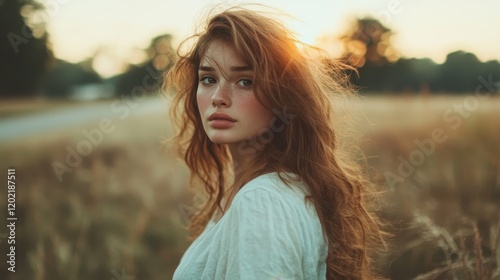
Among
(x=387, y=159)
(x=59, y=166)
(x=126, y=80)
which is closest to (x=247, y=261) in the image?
(x=387, y=159)

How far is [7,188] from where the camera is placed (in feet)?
12.2

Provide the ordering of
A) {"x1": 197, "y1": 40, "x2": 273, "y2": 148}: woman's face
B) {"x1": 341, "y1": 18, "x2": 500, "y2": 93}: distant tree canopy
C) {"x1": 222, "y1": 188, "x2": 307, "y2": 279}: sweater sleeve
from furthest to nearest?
{"x1": 341, "y1": 18, "x2": 500, "y2": 93}: distant tree canopy, {"x1": 197, "y1": 40, "x2": 273, "y2": 148}: woman's face, {"x1": 222, "y1": 188, "x2": 307, "y2": 279}: sweater sleeve

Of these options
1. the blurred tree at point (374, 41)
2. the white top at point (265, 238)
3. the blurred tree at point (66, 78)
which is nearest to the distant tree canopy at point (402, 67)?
the blurred tree at point (374, 41)

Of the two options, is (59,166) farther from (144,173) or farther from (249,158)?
(249,158)

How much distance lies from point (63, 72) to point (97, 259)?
4287 mm

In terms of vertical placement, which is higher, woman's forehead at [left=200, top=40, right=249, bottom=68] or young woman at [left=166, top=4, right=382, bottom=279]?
woman's forehead at [left=200, top=40, right=249, bottom=68]

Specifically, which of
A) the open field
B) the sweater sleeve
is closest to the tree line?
the open field

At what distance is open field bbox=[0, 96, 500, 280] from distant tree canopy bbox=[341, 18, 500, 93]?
0.41 metres

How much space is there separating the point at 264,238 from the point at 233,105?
1.69 feet

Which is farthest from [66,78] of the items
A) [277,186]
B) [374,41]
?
[277,186]

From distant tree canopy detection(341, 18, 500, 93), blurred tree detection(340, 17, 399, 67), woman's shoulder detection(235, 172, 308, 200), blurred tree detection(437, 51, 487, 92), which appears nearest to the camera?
woman's shoulder detection(235, 172, 308, 200)

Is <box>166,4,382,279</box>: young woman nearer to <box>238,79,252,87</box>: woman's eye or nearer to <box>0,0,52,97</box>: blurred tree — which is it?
<box>238,79,252,87</box>: woman's eye

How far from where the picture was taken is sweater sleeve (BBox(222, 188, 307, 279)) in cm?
130

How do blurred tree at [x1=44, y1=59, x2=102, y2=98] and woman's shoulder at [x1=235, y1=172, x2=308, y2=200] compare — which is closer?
woman's shoulder at [x1=235, y1=172, x2=308, y2=200]
